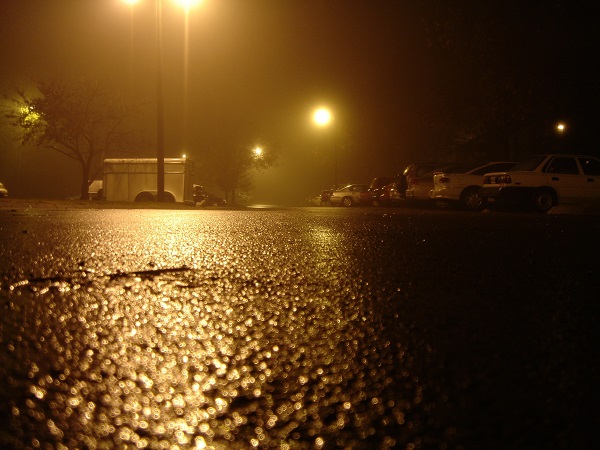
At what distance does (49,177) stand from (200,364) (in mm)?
63525

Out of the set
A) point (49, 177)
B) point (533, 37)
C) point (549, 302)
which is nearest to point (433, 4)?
point (533, 37)

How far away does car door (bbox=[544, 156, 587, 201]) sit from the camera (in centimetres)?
1705

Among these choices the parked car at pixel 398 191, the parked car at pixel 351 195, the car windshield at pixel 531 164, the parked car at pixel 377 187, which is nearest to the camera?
the car windshield at pixel 531 164

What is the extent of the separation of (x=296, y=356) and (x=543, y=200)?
16732 millimetres

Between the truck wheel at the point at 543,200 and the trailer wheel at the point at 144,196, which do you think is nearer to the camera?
the truck wheel at the point at 543,200

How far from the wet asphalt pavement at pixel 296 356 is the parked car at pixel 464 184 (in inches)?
642

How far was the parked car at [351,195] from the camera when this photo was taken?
3828cm

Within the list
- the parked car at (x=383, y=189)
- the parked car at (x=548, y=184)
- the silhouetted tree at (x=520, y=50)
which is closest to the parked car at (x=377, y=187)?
the parked car at (x=383, y=189)

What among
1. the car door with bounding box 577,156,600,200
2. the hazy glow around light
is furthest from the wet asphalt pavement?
the hazy glow around light

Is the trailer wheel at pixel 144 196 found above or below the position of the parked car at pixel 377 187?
below

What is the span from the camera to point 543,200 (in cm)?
1716

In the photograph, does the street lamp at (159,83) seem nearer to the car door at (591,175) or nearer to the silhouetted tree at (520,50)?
the silhouetted tree at (520,50)

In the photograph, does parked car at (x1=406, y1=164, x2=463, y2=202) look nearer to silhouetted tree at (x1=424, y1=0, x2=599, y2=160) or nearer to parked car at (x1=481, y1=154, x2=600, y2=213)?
silhouetted tree at (x1=424, y1=0, x2=599, y2=160)

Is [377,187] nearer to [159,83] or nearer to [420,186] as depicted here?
[420,186]
